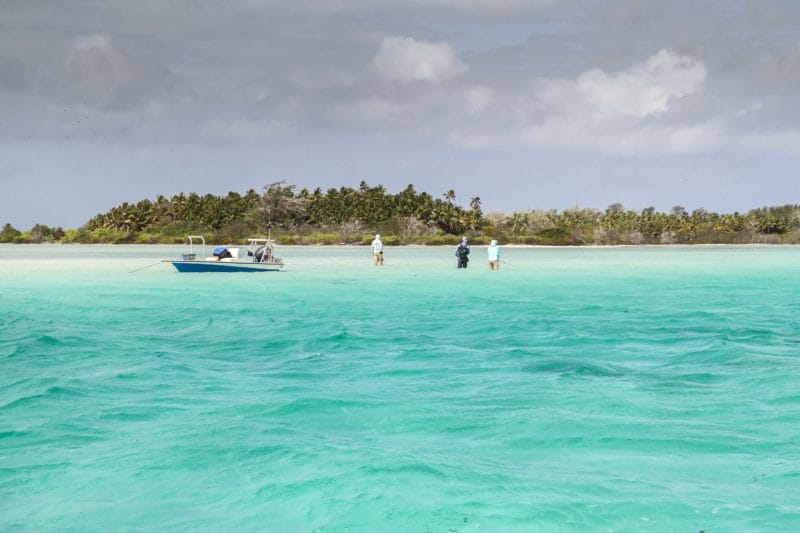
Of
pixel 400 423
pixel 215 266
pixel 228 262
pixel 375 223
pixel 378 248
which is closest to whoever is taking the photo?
pixel 400 423

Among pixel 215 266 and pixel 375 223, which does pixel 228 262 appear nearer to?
pixel 215 266

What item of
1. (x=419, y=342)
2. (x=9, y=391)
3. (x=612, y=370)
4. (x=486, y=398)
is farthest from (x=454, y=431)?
(x=419, y=342)

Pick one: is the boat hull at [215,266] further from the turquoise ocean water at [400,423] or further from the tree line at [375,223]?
the tree line at [375,223]

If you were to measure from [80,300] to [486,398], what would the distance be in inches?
746

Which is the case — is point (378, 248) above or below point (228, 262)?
above

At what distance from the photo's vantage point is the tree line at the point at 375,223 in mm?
120000

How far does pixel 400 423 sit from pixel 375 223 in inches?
4465

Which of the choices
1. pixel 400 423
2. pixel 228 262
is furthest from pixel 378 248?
pixel 400 423

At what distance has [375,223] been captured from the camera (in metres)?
124

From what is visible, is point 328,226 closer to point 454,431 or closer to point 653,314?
point 653,314

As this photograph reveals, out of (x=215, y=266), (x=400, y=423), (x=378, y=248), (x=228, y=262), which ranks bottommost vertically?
(x=400, y=423)

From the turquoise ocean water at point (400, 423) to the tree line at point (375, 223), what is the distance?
94.5 metres

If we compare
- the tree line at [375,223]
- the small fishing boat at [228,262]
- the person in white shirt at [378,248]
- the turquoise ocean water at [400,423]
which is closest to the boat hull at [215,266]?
the small fishing boat at [228,262]

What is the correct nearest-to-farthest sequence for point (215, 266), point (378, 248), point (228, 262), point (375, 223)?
point (228, 262), point (215, 266), point (378, 248), point (375, 223)
